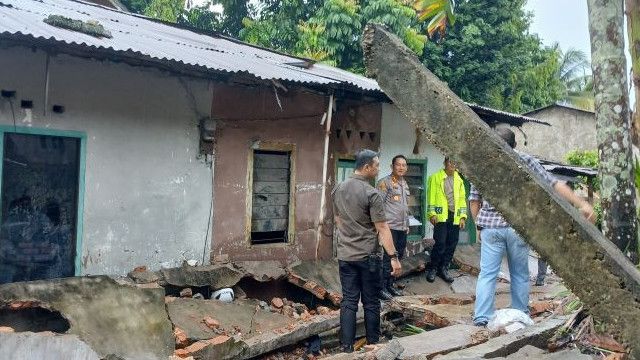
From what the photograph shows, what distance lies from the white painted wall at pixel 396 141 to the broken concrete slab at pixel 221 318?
4098 mm

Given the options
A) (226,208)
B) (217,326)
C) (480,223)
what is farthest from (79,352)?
(226,208)

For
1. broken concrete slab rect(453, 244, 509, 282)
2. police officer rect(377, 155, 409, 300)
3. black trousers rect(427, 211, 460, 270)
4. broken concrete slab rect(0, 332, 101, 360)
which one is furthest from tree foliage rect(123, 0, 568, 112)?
broken concrete slab rect(0, 332, 101, 360)

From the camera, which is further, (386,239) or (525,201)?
(386,239)

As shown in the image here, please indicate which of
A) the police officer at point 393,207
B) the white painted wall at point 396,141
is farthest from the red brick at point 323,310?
the white painted wall at point 396,141

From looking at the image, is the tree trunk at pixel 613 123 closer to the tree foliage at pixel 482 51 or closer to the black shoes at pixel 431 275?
the black shoes at pixel 431 275

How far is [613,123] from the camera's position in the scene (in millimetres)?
4242

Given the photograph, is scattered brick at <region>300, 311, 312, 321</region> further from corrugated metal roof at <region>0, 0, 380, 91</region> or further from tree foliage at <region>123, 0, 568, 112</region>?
tree foliage at <region>123, 0, 568, 112</region>

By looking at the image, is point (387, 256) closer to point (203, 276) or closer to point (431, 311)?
point (431, 311)

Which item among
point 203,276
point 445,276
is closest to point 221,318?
point 203,276

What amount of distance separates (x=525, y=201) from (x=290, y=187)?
22.2 feet

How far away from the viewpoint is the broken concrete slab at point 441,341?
171 inches

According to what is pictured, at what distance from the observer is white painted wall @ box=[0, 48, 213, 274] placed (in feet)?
19.7

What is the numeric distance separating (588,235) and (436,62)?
16736mm

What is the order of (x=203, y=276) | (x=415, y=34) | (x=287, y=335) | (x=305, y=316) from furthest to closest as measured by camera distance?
(x=415, y=34) < (x=305, y=316) < (x=203, y=276) < (x=287, y=335)
